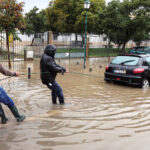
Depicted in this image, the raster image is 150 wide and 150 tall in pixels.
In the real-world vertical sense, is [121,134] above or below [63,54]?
below

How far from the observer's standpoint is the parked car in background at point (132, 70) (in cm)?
913

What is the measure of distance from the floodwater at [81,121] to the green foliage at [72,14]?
23.7 m

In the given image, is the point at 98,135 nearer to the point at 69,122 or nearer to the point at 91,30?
the point at 69,122

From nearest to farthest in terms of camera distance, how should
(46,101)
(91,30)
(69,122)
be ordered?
1. (69,122)
2. (46,101)
3. (91,30)

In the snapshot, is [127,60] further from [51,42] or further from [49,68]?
[51,42]

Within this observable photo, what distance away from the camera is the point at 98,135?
15.2 feet

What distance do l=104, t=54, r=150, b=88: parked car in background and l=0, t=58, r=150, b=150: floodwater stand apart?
21.4 inches

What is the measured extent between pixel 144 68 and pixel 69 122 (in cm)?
497

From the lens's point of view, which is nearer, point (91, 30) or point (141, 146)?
point (141, 146)

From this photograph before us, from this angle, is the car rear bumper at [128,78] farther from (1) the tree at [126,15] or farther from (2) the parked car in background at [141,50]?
(2) the parked car in background at [141,50]

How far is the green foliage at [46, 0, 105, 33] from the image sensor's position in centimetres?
3145

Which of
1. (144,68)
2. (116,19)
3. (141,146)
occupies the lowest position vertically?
(141,146)

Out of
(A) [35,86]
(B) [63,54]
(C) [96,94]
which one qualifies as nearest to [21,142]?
(C) [96,94]

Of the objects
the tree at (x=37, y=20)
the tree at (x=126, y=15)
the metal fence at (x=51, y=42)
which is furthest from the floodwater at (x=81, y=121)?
the tree at (x=37, y=20)
